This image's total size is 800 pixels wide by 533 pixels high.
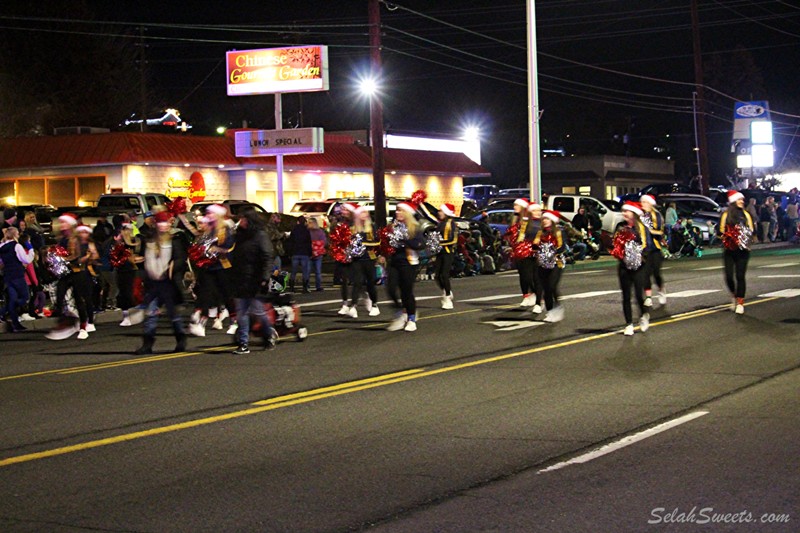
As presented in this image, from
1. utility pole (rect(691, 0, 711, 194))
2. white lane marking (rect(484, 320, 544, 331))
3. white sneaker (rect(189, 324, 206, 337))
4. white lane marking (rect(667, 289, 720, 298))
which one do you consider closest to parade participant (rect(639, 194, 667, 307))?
white lane marking (rect(484, 320, 544, 331))

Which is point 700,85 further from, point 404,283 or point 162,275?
point 162,275

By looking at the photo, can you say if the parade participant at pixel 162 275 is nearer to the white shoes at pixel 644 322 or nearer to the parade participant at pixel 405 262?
the parade participant at pixel 405 262

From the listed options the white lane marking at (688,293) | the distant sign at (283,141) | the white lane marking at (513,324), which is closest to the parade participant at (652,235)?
the white lane marking at (513,324)

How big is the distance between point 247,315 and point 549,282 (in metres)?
5.20

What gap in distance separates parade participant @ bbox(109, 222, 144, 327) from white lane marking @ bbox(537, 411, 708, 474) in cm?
1006

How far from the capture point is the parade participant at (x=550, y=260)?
17.3m

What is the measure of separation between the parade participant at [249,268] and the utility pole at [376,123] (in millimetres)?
18093

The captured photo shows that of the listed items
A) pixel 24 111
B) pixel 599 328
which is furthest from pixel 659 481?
pixel 24 111

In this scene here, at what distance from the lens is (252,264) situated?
45.8 ft

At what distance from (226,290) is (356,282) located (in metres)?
3.24

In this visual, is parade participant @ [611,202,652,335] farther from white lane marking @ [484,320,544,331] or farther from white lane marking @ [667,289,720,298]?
white lane marking @ [667,289,720,298]

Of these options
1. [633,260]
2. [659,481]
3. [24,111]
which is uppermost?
[24,111]

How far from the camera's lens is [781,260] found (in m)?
33.2

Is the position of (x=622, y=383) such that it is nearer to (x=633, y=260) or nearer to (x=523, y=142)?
(x=633, y=260)
